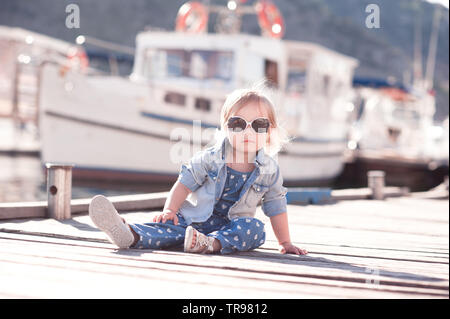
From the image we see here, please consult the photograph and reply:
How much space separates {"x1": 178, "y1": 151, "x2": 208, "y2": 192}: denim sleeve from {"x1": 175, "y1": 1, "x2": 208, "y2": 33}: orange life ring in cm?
918

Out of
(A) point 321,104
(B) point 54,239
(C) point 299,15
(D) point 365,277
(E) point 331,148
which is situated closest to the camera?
(D) point 365,277

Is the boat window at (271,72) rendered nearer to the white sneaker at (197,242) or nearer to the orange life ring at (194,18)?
the orange life ring at (194,18)

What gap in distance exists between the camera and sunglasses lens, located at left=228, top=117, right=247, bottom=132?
8.68ft

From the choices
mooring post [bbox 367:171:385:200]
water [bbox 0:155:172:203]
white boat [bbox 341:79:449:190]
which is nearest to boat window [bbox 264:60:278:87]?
water [bbox 0:155:172:203]

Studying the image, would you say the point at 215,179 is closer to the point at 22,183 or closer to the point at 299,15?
the point at 22,183

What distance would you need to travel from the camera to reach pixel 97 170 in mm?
10742

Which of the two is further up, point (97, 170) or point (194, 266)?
point (97, 170)

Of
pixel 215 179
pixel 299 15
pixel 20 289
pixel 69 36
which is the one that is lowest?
pixel 20 289

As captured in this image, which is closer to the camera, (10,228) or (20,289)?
(20,289)

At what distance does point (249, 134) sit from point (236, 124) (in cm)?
8

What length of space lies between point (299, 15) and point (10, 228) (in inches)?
3131

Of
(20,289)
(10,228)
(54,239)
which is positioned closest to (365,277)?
(20,289)

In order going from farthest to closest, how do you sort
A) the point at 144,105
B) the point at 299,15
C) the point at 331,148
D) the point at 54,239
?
the point at 299,15
the point at 331,148
the point at 144,105
the point at 54,239

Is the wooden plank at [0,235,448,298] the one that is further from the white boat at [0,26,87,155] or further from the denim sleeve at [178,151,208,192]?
the white boat at [0,26,87,155]
